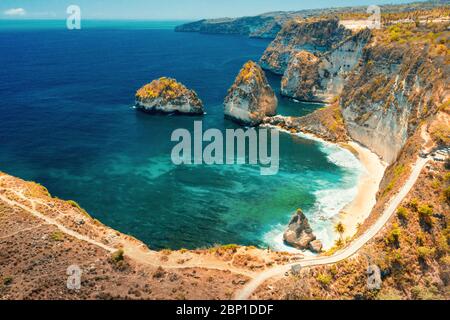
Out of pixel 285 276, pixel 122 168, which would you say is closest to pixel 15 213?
pixel 122 168

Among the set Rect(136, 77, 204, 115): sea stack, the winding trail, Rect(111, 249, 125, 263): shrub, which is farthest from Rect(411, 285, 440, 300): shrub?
Rect(136, 77, 204, 115): sea stack

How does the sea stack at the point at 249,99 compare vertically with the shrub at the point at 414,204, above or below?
above

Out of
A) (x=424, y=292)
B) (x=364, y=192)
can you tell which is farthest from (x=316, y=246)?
(x=364, y=192)

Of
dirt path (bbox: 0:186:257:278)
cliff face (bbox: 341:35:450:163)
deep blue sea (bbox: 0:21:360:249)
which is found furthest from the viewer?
cliff face (bbox: 341:35:450:163)

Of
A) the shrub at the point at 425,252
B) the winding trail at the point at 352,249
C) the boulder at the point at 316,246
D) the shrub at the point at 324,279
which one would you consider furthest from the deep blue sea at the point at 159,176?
the shrub at the point at 324,279

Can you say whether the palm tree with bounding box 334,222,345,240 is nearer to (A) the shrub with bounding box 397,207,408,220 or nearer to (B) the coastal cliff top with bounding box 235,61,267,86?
(A) the shrub with bounding box 397,207,408,220

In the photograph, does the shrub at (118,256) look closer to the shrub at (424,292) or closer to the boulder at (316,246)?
the boulder at (316,246)

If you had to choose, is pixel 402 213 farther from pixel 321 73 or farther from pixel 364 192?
pixel 321 73
